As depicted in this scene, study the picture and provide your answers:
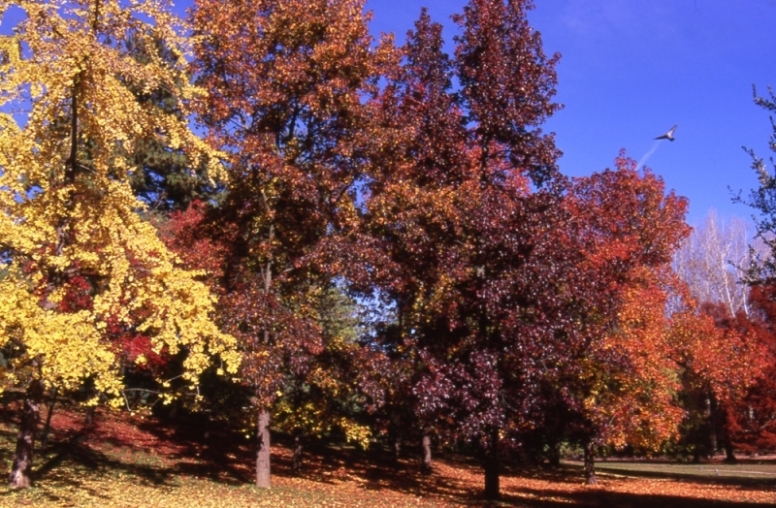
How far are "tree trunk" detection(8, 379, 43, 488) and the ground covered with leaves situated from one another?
0.25 meters

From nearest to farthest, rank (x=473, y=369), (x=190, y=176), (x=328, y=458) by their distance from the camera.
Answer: (x=473, y=369) < (x=328, y=458) < (x=190, y=176)

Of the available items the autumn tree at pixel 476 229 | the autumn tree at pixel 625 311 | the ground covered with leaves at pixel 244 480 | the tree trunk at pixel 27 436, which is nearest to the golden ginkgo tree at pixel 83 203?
the tree trunk at pixel 27 436

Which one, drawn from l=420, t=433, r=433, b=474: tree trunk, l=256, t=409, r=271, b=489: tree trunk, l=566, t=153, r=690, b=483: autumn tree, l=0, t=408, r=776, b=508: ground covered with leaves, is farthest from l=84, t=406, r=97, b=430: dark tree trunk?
l=566, t=153, r=690, b=483: autumn tree

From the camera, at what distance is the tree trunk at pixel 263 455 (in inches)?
615

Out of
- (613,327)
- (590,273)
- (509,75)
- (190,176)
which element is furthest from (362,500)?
(190,176)

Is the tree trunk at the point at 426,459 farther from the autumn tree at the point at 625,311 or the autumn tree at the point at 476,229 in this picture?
the autumn tree at the point at 476,229

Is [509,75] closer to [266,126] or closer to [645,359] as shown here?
[266,126]

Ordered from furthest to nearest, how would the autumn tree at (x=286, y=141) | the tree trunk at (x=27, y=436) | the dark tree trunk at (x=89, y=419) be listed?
the dark tree trunk at (x=89, y=419), the autumn tree at (x=286, y=141), the tree trunk at (x=27, y=436)

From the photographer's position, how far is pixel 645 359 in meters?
19.0

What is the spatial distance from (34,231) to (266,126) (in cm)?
666

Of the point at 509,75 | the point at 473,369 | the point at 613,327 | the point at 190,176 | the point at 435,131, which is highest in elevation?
the point at 190,176

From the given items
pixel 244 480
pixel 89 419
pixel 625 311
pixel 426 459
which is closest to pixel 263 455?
pixel 244 480

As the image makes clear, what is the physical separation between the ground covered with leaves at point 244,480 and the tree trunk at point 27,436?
245 millimetres

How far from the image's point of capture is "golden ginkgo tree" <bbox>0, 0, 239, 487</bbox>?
996cm
